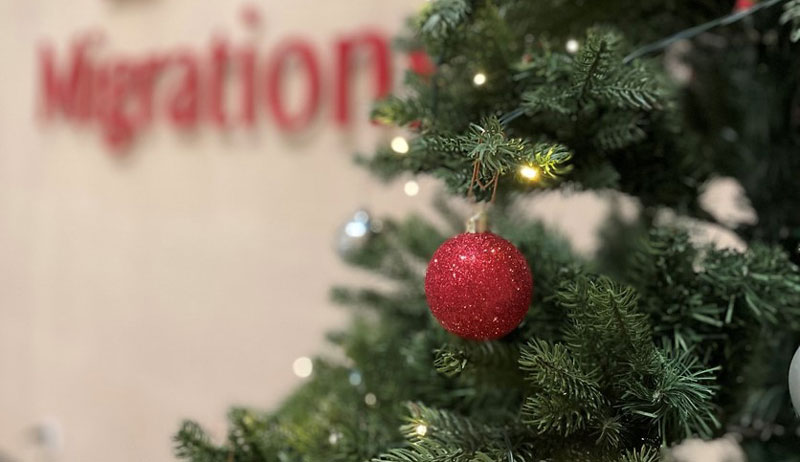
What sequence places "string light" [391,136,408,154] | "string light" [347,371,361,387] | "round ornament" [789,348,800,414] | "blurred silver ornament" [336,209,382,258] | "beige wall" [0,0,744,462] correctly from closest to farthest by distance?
1. "round ornament" [789,348,800,414]
2. "string light" [391,136,408,154]
3. "string light" [347,371,361,387]
4. "blurred silver ornament" [336,209,382,258]
5. "beige wall" [0,0,744,462]

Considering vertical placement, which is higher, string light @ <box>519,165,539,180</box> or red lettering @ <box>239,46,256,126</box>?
string light @ <box>519,165,539,180</box>

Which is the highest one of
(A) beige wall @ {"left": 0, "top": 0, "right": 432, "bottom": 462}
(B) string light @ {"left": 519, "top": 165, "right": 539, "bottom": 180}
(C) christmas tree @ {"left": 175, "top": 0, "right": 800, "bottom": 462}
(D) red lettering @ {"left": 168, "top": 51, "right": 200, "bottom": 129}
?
(B) string light @ {"left": 519, "top": 165, "right": 539, "bottom": 180}

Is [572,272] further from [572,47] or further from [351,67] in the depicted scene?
[351,67]

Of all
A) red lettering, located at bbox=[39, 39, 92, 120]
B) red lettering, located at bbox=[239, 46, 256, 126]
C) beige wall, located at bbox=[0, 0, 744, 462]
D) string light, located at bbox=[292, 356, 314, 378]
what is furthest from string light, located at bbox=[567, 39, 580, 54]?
red lettering, located at bbox=[39, 39, 92, 120]

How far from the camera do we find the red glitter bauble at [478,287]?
0.28m

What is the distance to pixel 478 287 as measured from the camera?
0.28 meters

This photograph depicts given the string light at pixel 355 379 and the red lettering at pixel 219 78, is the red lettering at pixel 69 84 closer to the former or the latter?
the red lettering at pixel 219 78

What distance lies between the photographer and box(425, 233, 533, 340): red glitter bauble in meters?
0.28

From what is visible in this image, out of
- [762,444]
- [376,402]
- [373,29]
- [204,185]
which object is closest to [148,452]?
[204,185]

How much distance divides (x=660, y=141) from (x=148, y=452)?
1322 millimetres

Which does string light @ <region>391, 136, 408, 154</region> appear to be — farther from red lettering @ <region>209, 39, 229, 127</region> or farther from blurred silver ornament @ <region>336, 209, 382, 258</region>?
red lettering @ <region>209, 39, 229, 127</region>

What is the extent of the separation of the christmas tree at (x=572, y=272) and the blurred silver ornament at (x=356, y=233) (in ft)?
0.10

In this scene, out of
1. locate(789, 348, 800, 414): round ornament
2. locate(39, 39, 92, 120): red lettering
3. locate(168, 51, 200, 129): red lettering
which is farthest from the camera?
locate(39, 39, 92, 120): red lettering

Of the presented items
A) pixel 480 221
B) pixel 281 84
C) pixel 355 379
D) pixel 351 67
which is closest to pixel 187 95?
pixel 281 84
